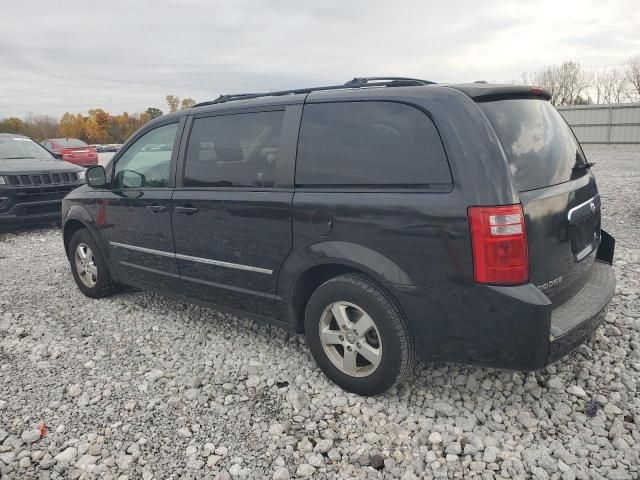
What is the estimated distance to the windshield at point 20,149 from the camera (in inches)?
357

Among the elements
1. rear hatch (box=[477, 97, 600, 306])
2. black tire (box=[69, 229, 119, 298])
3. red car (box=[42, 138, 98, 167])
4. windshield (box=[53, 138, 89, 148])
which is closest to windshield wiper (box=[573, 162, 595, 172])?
rear hatch (box=[477, 97, 600, 306])

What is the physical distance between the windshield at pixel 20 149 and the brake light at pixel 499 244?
30.5 feet

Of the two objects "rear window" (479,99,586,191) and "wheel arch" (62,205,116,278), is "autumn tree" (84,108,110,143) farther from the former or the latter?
"rear window" (479,99,586,191)

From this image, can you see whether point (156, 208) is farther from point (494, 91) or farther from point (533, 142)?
point (533, 142)

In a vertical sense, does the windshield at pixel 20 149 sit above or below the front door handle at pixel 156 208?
above

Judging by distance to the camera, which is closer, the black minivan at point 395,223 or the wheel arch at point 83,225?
the black minivan at point 395,223

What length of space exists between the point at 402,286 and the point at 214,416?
4.46 feet

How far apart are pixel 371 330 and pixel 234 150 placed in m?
1.60

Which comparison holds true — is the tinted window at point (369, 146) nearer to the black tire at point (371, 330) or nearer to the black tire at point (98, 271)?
the black tire at point (371, 330)

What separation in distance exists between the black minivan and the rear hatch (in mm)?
12

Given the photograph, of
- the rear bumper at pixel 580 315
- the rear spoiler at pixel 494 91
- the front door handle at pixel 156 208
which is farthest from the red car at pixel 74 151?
the rear bumper at pixel 580 315

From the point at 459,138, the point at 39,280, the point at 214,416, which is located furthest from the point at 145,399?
the point at 39,280

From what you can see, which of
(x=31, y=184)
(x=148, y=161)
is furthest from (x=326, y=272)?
(x=31, y=184)

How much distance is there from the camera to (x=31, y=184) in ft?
26.7
